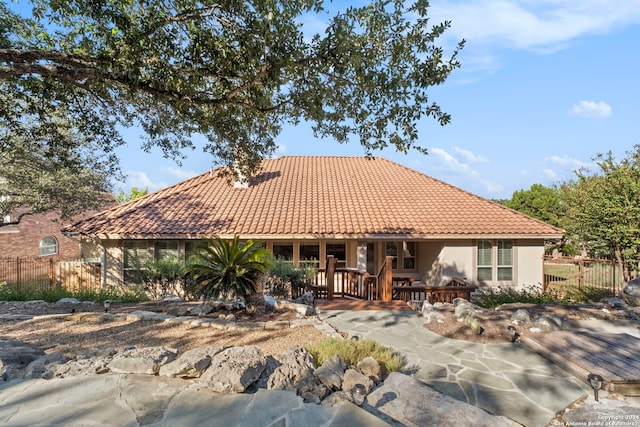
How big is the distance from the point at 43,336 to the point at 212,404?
472cm

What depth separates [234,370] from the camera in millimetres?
3756

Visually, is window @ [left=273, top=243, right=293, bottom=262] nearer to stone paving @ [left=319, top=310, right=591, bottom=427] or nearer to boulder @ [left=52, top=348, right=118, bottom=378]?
stone paving @ [left=319, top=310, right=591, bottom=427]

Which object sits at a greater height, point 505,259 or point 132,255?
point 505,259

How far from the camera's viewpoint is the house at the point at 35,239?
21.4m

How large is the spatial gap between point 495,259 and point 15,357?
48.3ft

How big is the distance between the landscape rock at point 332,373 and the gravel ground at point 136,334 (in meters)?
1.34

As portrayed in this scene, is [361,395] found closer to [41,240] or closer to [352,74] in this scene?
[352,74]

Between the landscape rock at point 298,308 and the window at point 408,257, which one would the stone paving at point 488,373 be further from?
the window at point 408,257


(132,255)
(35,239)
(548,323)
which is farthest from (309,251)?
(35,239)

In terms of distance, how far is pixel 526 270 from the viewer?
543 inches

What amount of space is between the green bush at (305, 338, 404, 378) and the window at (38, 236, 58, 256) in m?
27.4

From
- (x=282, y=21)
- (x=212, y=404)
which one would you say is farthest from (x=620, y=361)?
(x=282, y=21)

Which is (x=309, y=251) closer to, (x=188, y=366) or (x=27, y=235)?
(x=188, y=366)

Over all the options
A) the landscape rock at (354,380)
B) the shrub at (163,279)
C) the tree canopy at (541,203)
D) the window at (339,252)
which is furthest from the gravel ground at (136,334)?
the tree canopy at (541,203)
